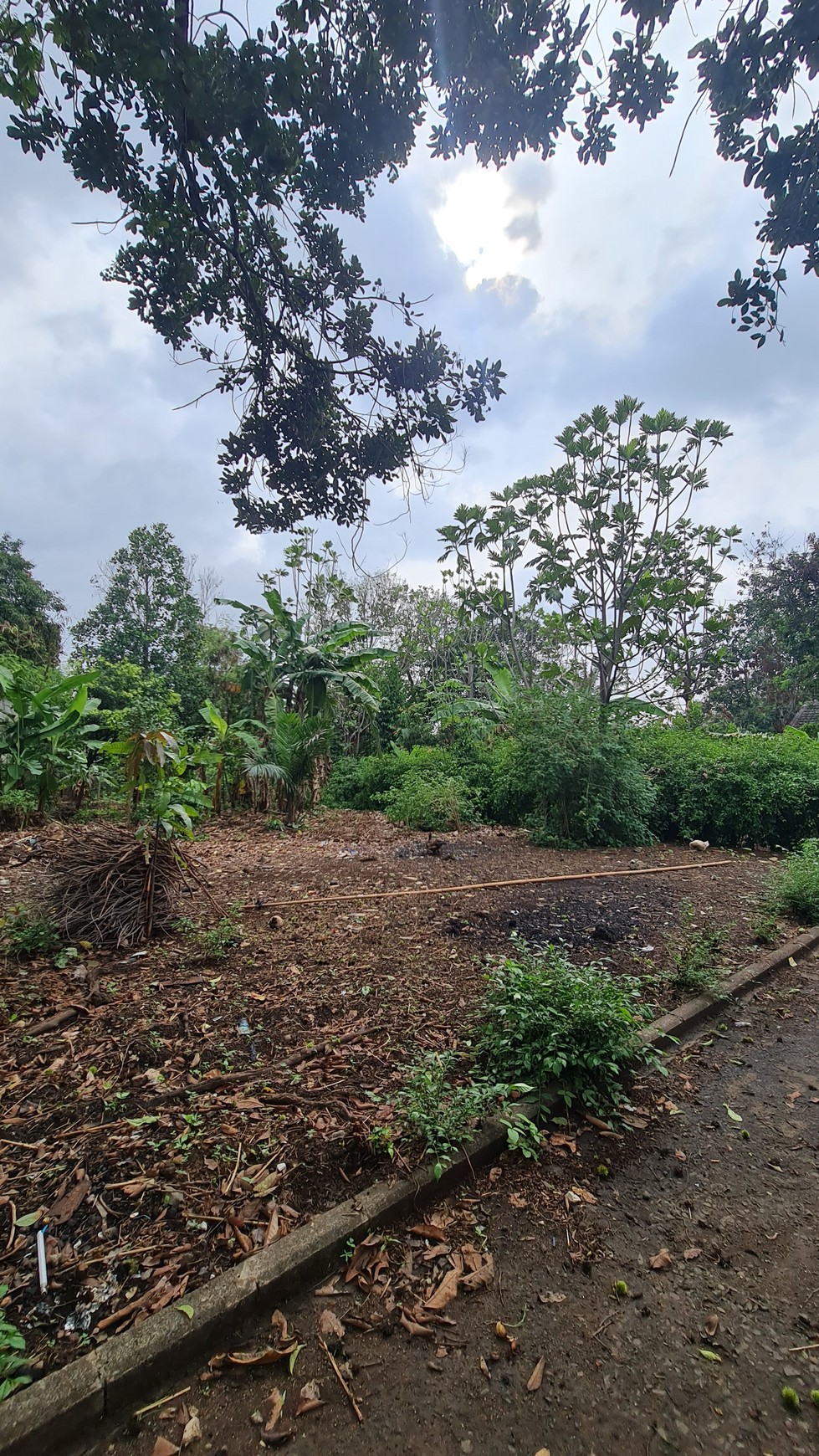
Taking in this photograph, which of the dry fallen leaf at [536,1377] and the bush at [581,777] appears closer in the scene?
the dry fallen leaf at [536,1377]

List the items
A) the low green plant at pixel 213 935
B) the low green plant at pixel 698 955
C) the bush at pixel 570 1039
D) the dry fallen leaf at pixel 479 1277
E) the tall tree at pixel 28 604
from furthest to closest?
the tall tree at pixel 28 604, the low green plant at pixel 213 935, the low green plant at pixel 698 955, the bush at pixel 570 1039, the dry fallen leaf at pixel 479 1277

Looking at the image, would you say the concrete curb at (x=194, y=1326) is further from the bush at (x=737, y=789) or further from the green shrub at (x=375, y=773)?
the green shrub at (x=375, y=773)

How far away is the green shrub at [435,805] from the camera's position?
25.3ft

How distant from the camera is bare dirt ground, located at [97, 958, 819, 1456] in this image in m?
1.16

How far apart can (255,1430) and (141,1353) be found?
0.27 metres

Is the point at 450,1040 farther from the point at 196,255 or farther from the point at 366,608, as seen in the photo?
the point at 366,608

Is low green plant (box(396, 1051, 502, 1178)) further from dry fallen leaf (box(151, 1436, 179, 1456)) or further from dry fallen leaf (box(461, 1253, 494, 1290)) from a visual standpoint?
dry fallen leaf (box(151, 1436, 179, 1456))

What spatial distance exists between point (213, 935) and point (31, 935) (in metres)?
0.89

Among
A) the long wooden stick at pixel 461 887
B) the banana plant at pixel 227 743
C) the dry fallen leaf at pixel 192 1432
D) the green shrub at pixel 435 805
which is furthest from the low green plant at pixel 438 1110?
the banana plant at pixel 227 743

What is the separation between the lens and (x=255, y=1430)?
3.78 ft

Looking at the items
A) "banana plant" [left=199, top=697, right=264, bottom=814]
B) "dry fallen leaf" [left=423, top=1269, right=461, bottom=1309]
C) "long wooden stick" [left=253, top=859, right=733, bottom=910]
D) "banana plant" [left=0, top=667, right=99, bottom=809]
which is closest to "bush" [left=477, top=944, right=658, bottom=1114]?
"dry fallen leaf" [left=423, top=1269, right=461, bottom=1309]

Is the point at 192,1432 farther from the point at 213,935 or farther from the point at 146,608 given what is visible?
the point at 146,608

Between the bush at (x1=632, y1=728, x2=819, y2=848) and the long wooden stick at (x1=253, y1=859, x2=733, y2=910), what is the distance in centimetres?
143

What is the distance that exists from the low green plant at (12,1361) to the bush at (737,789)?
706 centimetres
